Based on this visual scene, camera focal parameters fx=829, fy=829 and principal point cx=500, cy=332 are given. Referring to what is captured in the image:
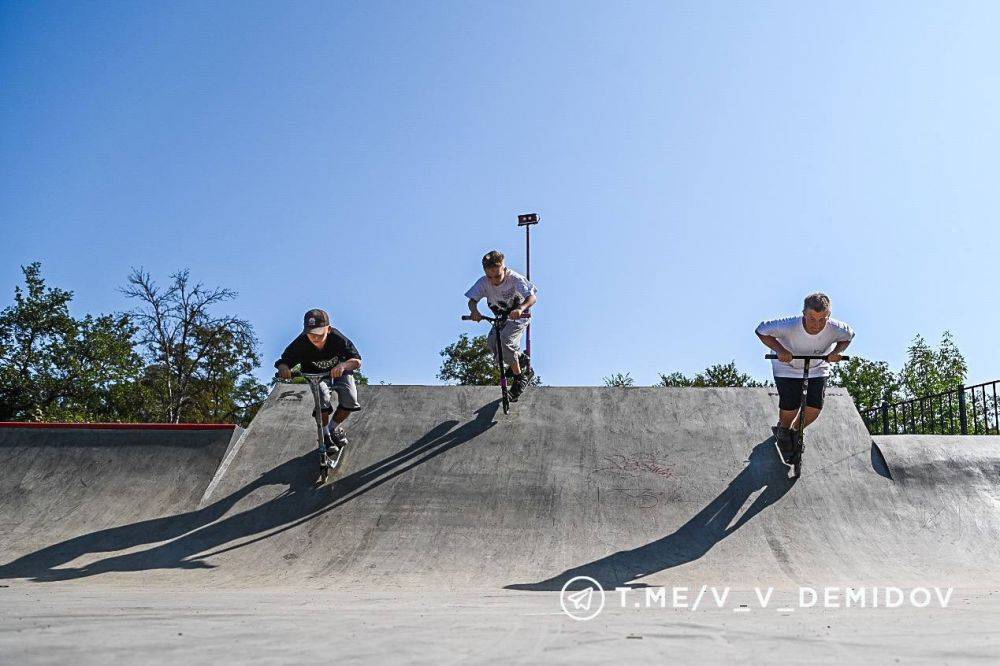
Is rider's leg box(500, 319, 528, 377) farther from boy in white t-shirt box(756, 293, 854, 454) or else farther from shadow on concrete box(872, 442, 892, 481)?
shadow on concrete box(872, 442, 892, 481)

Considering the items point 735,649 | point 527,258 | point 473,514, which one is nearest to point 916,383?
point 527,258

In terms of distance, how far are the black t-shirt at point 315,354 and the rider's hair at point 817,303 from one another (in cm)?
453

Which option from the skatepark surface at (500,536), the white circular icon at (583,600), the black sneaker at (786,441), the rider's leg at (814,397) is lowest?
the white circular icon at (583,600)

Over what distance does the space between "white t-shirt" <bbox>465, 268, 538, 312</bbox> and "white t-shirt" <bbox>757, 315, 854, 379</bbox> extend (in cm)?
261

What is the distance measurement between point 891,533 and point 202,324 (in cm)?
3910

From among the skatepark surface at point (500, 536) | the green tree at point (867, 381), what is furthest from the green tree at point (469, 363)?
the skatepark surface at point (500, 536)

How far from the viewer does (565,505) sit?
7.72m

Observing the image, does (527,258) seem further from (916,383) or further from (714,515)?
(916,383)

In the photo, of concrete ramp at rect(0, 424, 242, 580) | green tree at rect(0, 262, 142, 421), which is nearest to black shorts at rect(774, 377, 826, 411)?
concrete ramp at rect(0, 424, 242, 580)

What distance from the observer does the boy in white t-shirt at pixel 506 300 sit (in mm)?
9094

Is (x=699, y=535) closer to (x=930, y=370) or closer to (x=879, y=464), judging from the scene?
(x=879, y=464)

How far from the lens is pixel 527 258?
16703mm

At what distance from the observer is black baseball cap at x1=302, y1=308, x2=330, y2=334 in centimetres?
831

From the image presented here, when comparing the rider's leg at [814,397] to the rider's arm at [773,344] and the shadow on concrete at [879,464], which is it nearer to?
A: the rider's arm at [773,344]
